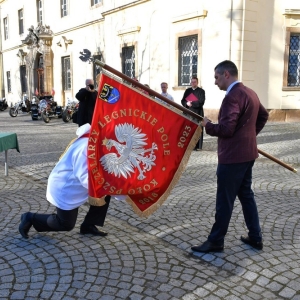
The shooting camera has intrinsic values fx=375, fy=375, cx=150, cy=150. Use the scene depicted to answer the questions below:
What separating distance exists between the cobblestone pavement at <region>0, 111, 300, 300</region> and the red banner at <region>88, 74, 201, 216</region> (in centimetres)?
53

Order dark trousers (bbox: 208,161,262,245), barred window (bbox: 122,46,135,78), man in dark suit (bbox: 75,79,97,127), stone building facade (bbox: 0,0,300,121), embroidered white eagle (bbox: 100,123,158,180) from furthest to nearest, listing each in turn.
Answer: barred window (bbox: 122,46,135,78)
stone building facade (bbox: 0,0,300,121)
man in dark suit (bbox: 75,79,97,127)
embroidered white eagle (bbox: 100,123,158,180)
dark trousers (bbox: 208,161,262,245)

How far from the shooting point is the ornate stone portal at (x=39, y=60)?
2580 cm

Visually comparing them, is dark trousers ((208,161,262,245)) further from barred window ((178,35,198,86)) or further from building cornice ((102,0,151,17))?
building cornice ((102,0,151,17))

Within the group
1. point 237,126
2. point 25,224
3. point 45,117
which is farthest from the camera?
point 45,117

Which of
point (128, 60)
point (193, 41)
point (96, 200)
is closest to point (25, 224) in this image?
point (96, 200)

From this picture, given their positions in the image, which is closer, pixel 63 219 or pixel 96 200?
pixel 96 200

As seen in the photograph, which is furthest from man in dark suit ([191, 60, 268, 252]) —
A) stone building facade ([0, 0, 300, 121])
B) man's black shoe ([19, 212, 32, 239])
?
stone building facade ([0, 0, 300, 121])

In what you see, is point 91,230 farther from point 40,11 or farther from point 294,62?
point 40,11

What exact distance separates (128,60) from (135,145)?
53.6 feet

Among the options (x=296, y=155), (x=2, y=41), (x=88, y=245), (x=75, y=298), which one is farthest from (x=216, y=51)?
(x=2, y=41)

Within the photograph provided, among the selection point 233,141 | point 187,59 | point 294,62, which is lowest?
point 233,141

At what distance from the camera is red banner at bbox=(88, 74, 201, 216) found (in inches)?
136

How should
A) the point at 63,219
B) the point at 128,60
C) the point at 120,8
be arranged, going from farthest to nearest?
the point at 128,60 → the point at 120,8 → the point at 63,219

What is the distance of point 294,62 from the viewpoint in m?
14.9
